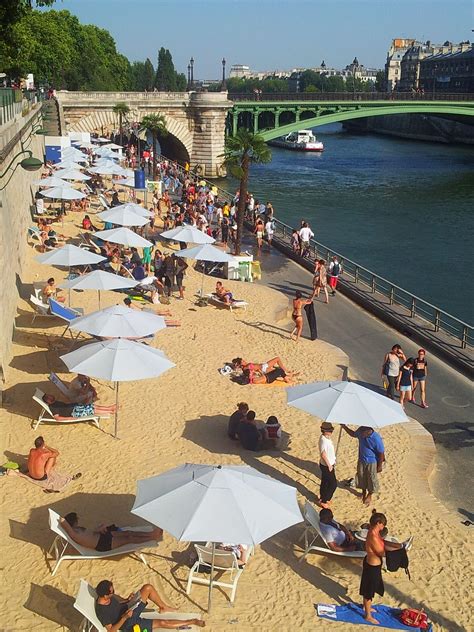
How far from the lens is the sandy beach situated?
8.21m

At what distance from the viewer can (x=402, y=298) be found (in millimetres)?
22359

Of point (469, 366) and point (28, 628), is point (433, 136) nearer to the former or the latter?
point (469, 366)

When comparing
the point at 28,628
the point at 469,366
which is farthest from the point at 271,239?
the point at 28,628

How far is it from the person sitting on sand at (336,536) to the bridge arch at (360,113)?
47.4 meters

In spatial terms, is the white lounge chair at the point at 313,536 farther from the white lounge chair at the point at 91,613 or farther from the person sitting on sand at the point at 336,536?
the white lounge chair at the point at 91,613

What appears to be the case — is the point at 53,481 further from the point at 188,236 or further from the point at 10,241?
the point at 188,236

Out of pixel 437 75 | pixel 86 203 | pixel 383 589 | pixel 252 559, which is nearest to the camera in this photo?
pixel 383 589

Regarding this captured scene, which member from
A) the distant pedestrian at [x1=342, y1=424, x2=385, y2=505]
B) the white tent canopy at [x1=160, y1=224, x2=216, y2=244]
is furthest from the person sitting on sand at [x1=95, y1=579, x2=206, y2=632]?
the white tent canopy at [x1=160, y1=224, x2=216, y2=244]

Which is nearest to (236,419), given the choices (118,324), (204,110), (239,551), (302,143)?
(118,324)

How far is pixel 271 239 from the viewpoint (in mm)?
28172

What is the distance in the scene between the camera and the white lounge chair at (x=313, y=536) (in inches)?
354

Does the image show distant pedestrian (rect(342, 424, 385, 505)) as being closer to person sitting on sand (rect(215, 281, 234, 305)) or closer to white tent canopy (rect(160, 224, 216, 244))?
person sitting on sand (rect(215, 281, 234, 305))

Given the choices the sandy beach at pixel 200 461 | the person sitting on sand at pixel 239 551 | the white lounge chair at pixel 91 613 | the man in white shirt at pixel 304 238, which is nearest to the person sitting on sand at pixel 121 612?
the white lounge chair at pixel 91 613

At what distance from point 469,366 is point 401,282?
12926mm
